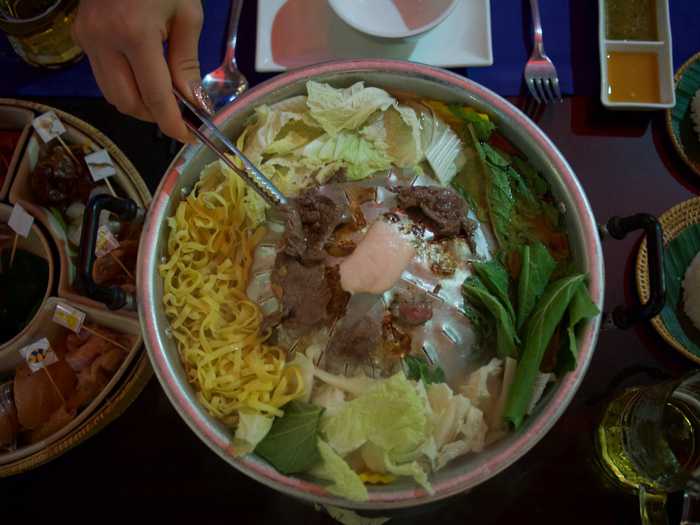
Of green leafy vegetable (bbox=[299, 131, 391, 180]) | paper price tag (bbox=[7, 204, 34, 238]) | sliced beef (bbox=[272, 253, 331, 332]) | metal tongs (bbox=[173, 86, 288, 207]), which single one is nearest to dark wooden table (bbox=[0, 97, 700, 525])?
sliced beef (bbox=[272, 253, 331, 332])

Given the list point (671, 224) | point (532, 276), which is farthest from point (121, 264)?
point (671, 224)

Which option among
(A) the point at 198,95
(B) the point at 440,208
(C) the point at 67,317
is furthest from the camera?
(C) the point at 67,317

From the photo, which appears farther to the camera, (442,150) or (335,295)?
(442,150)

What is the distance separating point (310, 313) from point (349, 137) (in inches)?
27.7

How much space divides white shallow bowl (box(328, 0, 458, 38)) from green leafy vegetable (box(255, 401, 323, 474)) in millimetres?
1408

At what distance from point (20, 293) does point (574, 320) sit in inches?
81.1

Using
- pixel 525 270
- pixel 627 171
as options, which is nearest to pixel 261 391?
pixel 525 270

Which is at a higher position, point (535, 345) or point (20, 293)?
point (20, 293)

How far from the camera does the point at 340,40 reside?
233 cm

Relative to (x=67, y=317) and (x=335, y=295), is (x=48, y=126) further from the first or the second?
(x=335, y=295)

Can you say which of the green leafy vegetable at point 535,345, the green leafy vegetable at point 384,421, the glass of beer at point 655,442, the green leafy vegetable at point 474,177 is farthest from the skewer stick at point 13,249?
the glass of beer at point 655,442

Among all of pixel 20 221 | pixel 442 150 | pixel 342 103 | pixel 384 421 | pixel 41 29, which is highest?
pixel 41 29

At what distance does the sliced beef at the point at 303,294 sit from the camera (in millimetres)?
1889

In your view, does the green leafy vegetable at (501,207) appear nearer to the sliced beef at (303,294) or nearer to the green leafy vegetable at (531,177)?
the green leafy vegetable at (531,177)
